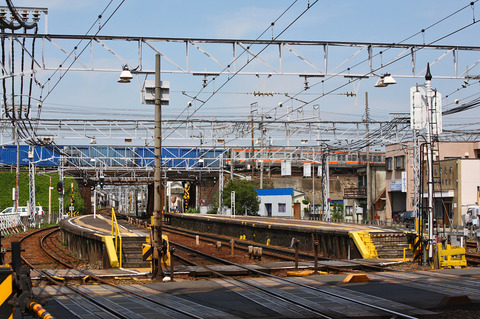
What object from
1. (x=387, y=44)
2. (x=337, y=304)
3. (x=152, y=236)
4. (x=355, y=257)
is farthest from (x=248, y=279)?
(x=387, y=44)

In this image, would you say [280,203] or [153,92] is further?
[280,203]

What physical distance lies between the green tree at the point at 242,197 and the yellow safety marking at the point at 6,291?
45.6m

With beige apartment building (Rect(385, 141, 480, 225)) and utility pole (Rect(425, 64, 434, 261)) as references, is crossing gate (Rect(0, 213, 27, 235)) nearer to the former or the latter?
beige apartment building (Rect(385, 141, 480, 225))

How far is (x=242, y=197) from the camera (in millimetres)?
53406

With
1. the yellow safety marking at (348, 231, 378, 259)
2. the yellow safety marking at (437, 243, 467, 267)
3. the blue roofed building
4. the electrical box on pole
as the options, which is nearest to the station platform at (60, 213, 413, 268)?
the yellow safety marking at (348, 231, 378, 259)

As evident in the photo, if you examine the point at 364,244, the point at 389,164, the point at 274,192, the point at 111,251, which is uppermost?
the point at 389,164

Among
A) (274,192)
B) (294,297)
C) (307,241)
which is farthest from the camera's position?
(274,192)

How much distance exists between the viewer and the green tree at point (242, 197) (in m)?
52.7

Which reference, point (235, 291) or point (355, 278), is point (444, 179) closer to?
point (355, 278)

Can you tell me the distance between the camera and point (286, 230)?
28.1 meters

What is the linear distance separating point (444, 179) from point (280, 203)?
17.6m

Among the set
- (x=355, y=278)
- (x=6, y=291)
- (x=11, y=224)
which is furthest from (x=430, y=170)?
(x=11, y=224)

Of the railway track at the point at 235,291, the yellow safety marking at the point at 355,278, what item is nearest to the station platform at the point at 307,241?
the yellow safety marking at the point at 355,278

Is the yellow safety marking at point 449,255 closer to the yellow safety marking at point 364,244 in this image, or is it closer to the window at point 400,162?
the yellow safety marking at point 364,244
